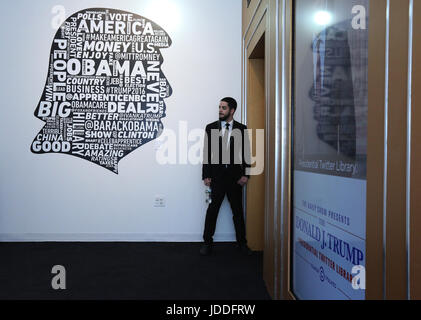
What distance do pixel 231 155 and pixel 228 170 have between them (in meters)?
Result: 0.17

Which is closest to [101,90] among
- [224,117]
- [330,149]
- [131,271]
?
[224,117]

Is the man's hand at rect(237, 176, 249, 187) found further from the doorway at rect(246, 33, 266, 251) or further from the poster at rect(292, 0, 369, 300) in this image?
the poster at rect(292, 0, 369, 300)

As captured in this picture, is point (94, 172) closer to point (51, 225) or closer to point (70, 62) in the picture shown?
point (51, 225)

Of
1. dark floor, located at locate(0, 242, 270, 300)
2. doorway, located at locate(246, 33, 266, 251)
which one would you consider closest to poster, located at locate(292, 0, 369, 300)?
dark floor, located at locate(0, 242, 270, 300)

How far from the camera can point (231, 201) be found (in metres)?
3.90

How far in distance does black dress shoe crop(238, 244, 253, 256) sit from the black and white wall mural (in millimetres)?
1649

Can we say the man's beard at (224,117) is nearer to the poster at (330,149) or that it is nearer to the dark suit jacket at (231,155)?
the dark suit jacket at (231,155)

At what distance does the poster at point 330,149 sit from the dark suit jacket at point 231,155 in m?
1.67

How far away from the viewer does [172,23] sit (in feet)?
14.4

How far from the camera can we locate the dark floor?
2604 mm

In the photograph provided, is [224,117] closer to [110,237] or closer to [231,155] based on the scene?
[231,155]

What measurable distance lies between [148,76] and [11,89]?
1.67 meters

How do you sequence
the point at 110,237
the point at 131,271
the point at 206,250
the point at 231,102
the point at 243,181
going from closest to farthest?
the point at 131,271 → the point at 206,250 → the point at 243,181 → the point at 231,102 → the point at 110,237

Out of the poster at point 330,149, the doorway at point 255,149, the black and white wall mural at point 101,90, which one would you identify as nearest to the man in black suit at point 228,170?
the doorway at point 255,149
